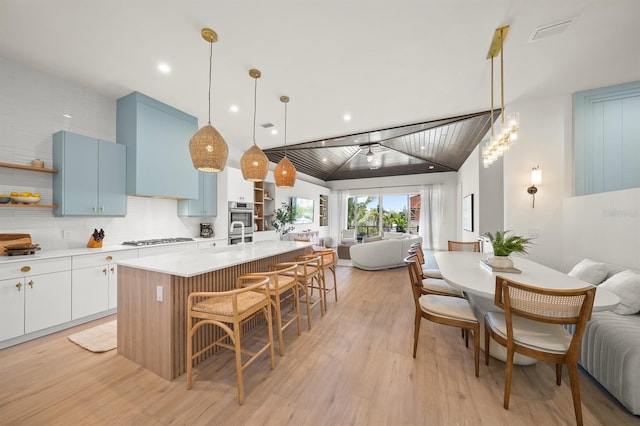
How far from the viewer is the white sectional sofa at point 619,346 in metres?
1.44

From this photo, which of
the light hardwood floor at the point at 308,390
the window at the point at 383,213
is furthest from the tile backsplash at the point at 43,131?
the window at the point at 383,213

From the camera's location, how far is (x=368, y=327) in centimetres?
256

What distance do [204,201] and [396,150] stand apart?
4748 mm

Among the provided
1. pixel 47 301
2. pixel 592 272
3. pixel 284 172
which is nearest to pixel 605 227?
pixel 592 272

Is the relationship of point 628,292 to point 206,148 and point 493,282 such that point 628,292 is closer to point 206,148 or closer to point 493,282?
point 493,282

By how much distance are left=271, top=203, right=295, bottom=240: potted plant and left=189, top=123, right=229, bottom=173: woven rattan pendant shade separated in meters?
3.92

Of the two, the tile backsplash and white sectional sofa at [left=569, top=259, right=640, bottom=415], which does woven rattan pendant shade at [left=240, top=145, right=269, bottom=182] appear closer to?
the tile backsplash

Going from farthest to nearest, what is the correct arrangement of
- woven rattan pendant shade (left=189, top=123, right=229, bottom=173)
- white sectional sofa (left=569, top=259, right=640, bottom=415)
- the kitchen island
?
woven rattan pendant shade (left=189, top=123, right=229, bottom=173) → the kitchen island → white sectional sofa (left=569, top=259, right=640, bottom=415)

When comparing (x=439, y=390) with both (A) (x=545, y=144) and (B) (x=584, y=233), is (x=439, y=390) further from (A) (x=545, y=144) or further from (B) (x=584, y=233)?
(A) (x=545, y=144)

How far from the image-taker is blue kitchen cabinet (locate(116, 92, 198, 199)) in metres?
3.18

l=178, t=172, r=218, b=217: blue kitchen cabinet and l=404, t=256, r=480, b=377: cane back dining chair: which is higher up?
l=178, t=172, r=218, b=217: blue kitchen cabinet

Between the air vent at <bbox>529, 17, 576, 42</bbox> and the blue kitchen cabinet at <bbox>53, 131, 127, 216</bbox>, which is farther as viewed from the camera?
the blue kitchen cabinet at <bbox>53, 131, 127, 216</bbox>

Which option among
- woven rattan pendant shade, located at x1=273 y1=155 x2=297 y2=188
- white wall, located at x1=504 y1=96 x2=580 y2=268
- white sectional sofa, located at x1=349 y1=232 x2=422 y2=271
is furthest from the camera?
white sectional sofa, located at x1=349 y1=232 x2=422 y2=271

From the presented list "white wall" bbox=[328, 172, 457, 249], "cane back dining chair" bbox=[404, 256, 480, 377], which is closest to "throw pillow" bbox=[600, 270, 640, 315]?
"cane back dining chair" bbox=[404, 256, 480, 377]
